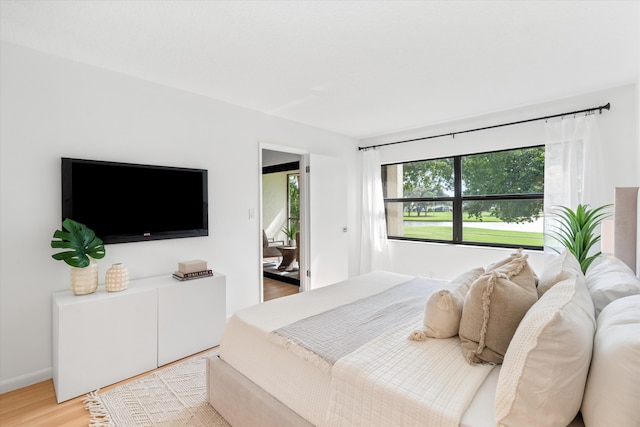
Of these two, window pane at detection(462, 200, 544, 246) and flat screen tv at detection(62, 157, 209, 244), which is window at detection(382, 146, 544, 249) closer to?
window pane at detection(462, 200, 544, 246)

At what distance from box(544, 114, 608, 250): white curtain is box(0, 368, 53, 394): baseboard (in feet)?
15.3

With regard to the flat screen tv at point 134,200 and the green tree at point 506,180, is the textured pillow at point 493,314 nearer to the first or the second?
the flat screen tv at point 134,200

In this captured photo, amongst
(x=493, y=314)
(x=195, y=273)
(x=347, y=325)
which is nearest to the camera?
(x=493, y=314)

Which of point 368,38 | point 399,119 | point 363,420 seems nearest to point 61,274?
point 363,420

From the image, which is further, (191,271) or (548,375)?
(191,271)

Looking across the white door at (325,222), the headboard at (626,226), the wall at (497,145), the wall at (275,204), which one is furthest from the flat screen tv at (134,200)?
the wall at (275,204)

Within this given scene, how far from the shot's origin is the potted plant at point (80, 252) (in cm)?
216

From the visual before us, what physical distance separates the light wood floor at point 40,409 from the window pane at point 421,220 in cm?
388

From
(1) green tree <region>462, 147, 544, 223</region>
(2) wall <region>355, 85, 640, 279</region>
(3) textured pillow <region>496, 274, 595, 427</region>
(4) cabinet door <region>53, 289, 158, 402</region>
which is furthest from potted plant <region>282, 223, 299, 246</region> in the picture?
(3) textured pillow <region>496, 274, 595, 427</region>

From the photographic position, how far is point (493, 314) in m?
1.24

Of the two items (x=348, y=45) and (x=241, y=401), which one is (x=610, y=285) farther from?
(x=348, y=45)

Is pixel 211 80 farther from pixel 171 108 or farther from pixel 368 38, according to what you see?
pixel 368 38

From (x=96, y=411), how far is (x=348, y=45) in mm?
2948

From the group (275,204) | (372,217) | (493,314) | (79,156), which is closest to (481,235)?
(372,217)
